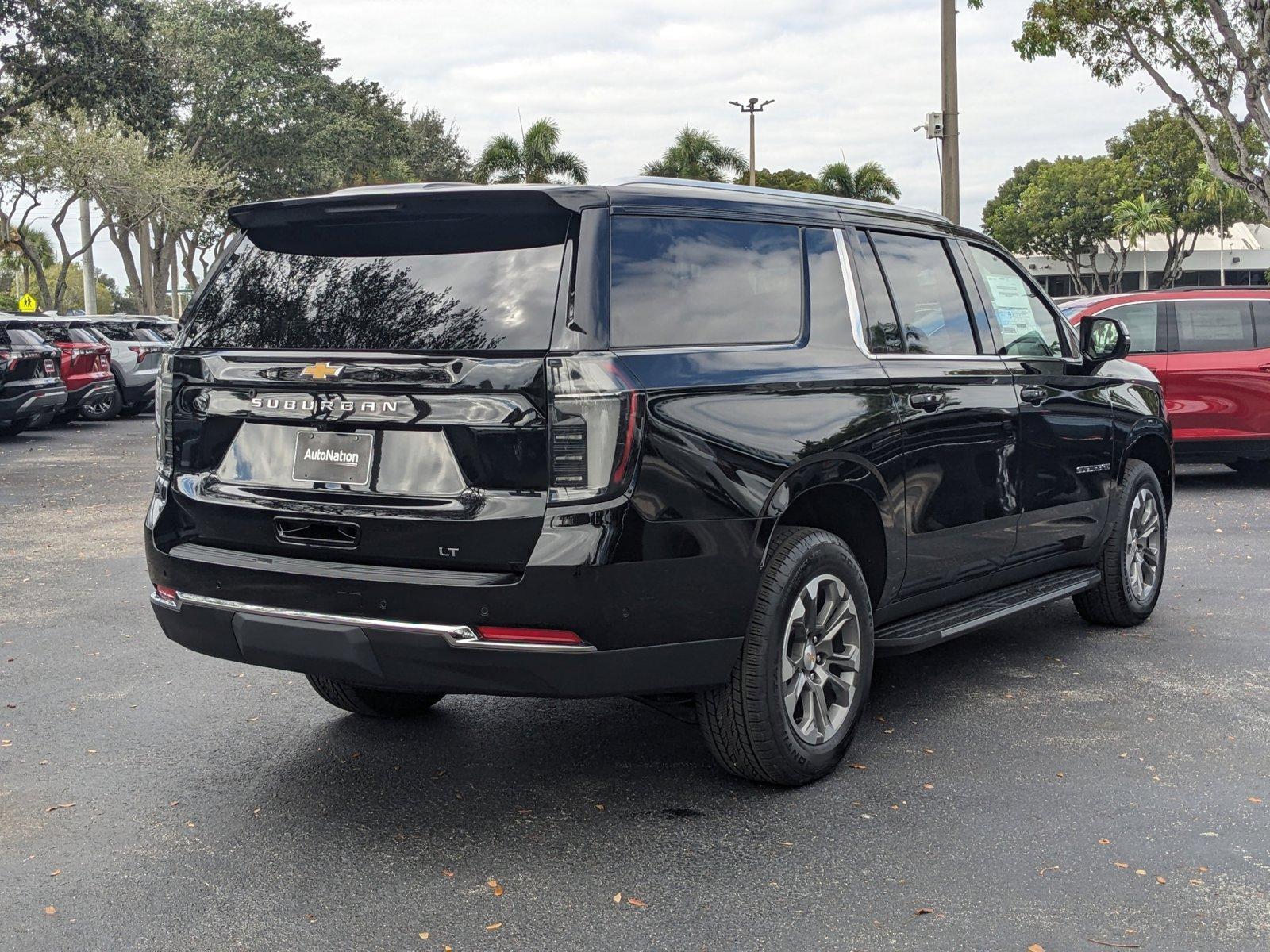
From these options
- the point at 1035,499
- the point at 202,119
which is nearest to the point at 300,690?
the point at 1035,499

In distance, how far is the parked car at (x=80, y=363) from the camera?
21.6 meters

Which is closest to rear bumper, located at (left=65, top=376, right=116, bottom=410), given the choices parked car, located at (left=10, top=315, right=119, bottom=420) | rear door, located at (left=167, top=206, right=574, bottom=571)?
parked car, located at (left=10, top=315, right=119, bottom=420)

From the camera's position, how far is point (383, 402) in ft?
13.3

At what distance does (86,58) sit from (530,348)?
26320 millimetres

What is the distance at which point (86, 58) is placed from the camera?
2698 centimetres

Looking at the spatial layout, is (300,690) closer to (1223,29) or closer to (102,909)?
(102,909)

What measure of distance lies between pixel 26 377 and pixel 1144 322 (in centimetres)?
1415

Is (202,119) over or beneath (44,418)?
over

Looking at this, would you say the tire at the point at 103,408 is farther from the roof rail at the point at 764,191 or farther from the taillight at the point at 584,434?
the taillight at the point at 584,434

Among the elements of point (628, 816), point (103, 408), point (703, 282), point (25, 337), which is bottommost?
point (628, 816)

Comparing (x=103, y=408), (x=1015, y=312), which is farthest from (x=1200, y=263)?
(x=1015, y=312)

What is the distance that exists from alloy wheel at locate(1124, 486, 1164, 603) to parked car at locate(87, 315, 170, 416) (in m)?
20.1

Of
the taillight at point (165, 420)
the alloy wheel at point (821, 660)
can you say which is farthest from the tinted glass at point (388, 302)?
the alloy wheel at point (821, 660)

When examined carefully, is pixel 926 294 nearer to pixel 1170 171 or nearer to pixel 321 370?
pixel 321 370
